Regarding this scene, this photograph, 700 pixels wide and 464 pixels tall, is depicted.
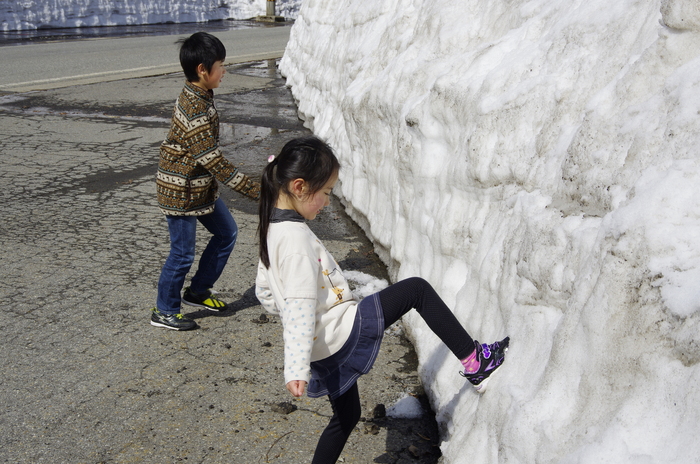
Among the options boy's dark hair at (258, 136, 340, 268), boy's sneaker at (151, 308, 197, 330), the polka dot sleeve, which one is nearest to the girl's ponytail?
boy's dark hair at (258, 136, 340, 268)

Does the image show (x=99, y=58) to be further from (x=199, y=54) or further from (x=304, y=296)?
(x=304, y=296)

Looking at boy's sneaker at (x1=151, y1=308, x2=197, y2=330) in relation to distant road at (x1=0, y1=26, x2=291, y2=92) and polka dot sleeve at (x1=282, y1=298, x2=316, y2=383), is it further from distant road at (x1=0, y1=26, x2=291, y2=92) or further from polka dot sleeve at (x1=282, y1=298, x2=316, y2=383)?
distant road at (x1=0, y1=26, x2=291, y2=92)

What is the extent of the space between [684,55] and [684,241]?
79cm

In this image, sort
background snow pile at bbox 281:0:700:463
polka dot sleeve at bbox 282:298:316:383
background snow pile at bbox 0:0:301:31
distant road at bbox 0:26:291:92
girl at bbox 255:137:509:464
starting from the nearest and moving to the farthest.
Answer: background snow pile at bbox 281:0:700:463 → polka dot sleeve at bbox 282:298:316:383 → girl at bbox 255:137:509:464 → distant road at bbox 0:26:291:92 → background snow pile at bbox 0:0:301:31

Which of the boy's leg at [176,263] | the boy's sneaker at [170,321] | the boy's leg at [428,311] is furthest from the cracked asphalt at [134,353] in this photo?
the boy's leg at [428,311]

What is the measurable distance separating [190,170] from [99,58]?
14026mm

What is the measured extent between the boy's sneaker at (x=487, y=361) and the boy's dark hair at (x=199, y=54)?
2180 mm

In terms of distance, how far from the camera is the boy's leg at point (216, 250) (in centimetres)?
405

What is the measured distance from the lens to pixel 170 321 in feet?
12.5

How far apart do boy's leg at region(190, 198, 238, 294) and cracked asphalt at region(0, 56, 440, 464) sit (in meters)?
0.18

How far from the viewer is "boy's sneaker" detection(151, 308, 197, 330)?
382 centimetres

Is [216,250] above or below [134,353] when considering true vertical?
above

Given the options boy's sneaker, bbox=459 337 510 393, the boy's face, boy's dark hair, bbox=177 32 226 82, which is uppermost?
boy's dark hair, bbox=177 32 226 82

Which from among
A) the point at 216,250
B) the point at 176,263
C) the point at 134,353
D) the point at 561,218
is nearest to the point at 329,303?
the point at 561,218
